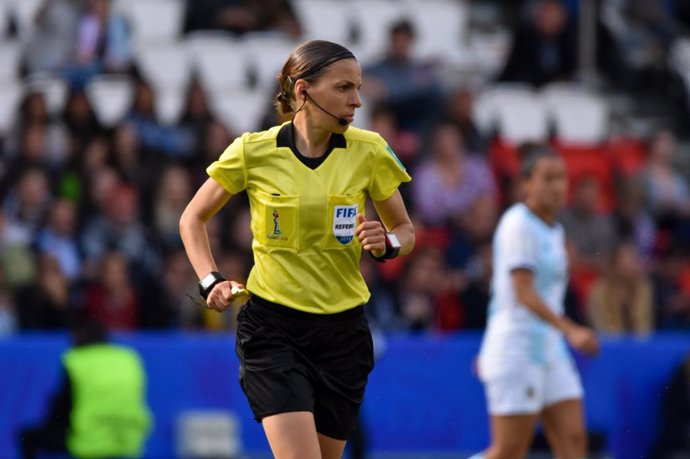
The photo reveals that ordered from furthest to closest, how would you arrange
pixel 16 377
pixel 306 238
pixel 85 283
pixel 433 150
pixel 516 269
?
pixel 433 150
pixel 85 283
pixel 16 377
pixel 516 269
pixel 306 238

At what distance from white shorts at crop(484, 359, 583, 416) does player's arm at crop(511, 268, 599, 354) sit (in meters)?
0.25

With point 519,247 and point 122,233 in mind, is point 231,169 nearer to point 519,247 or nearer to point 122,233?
point 519,247

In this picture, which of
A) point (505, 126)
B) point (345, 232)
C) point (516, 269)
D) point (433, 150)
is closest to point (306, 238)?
point (345, 232)

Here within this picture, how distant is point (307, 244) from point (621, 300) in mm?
7808

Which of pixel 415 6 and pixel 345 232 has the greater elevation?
pixel 415 6

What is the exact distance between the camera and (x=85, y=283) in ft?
41.1

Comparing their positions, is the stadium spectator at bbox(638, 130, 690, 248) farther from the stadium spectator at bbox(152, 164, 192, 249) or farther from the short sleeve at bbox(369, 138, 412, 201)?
the short sleeve at bbox(369, 138, 412, 201)

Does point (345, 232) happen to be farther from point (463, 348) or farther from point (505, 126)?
point (505, 126)

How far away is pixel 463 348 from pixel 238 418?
1934 millimetres

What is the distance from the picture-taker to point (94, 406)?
10586 millimetres

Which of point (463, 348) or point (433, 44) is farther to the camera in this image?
point (433, 44)

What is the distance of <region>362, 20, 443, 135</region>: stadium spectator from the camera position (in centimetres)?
1513

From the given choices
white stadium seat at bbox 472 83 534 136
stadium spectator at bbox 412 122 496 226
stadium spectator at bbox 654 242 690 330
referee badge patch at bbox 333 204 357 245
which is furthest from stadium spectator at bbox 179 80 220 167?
referee badge patch at bbox 333 204 357 245

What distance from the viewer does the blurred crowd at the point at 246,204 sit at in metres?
12.7
